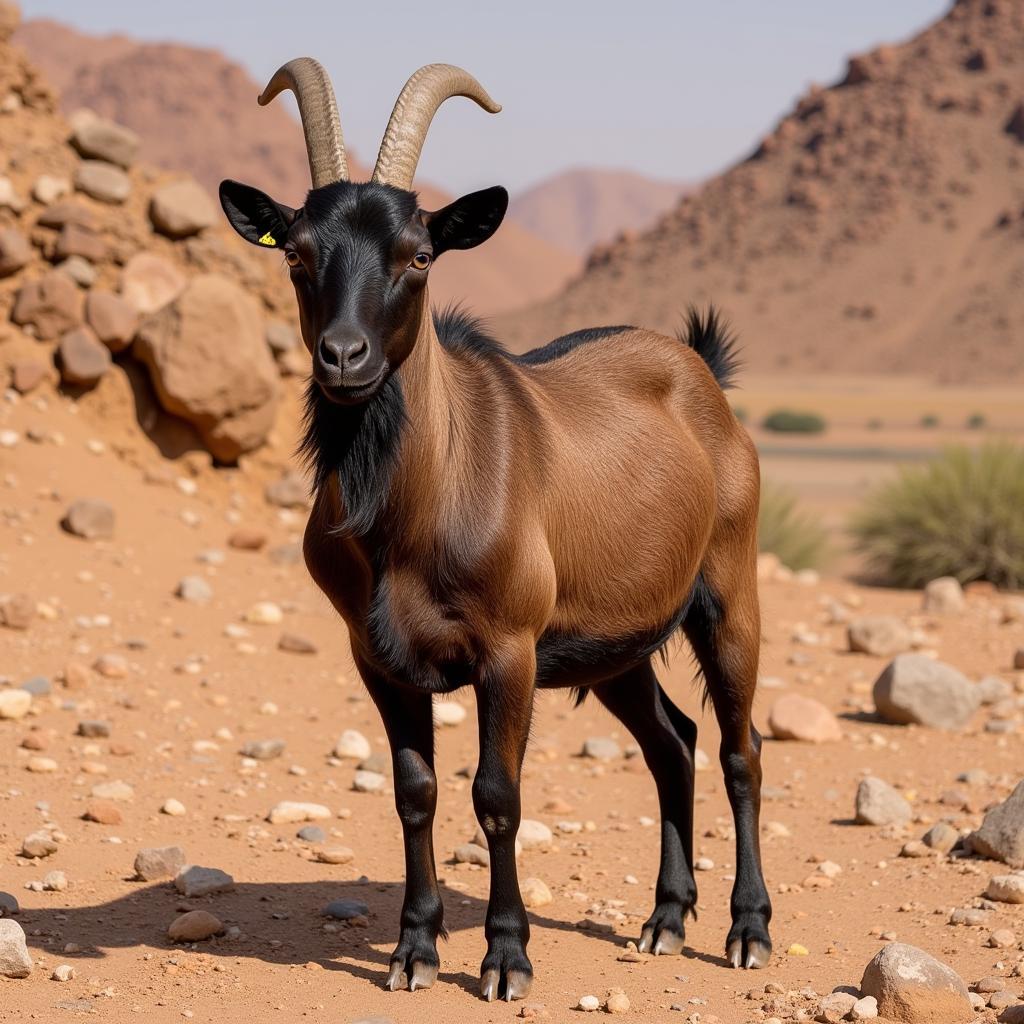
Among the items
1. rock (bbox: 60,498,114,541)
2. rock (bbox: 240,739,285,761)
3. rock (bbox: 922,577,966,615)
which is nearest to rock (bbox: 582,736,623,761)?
rock (bbox: 240,739,285,761)

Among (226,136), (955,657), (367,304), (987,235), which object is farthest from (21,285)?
(226,136)

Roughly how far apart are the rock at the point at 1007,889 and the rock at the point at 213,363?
836 cm

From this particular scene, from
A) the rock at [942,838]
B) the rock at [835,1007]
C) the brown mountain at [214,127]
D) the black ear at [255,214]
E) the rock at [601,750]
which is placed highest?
the brown mountain at [214,127]

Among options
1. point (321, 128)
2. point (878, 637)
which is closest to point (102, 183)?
point (878, 637)

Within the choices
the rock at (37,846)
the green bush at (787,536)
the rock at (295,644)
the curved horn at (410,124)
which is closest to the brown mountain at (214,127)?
the green bush at (787,536)

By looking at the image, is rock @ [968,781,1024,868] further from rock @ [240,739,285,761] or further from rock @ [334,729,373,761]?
rock @ [240,739,285,761]

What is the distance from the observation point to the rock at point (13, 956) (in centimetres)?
520

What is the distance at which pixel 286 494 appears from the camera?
1352 cm

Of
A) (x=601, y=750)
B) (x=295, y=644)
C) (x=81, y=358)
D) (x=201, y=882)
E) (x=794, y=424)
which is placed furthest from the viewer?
(x=794, y=424)

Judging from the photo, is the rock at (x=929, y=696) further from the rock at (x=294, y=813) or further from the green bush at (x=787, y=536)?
the green bush at (x=787, y=536)

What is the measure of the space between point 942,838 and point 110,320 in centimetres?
858

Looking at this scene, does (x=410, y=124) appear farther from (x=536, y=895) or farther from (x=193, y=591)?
(x=193, y=591)

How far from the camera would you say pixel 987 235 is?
Result: 330 ft

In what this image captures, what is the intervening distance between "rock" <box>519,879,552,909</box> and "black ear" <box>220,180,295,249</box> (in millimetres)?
3005
